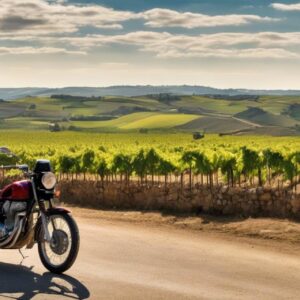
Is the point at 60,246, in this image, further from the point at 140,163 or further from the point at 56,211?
the point at 140,163

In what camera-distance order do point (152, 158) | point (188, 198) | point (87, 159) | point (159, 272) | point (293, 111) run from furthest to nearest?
point (293, 111), point (87, 159), point (152, 158), point (188, 198), point (159, 272)

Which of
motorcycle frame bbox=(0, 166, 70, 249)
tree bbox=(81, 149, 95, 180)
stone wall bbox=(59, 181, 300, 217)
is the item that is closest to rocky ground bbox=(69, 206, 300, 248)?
stone wall bbox=(59, 181, 300, 217)

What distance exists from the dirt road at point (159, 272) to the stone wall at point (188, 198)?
123 inches

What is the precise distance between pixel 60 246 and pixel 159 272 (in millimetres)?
1471

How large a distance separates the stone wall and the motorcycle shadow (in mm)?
7769

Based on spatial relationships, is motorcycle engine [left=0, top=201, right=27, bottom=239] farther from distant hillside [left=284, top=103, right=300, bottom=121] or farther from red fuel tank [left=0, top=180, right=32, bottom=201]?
distant hillside [left=284, top=103, right=300, bottom=121]

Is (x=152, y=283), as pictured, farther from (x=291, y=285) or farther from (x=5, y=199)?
(x=5, y=199)

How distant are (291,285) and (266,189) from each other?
23.8ft

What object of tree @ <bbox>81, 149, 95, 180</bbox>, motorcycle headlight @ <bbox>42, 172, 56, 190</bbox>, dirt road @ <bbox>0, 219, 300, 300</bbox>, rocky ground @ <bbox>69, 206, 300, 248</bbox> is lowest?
rocky ground @ <bbox>69, 206, 300, 248</bbox>

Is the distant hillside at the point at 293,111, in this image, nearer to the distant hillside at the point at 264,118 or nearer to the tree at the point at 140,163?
the distant hillside at the point at 264,118

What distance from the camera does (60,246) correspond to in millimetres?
8602

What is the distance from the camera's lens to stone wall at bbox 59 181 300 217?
14941mm

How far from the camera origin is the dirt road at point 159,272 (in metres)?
7.59

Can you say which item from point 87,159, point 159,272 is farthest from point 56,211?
point 87,159
